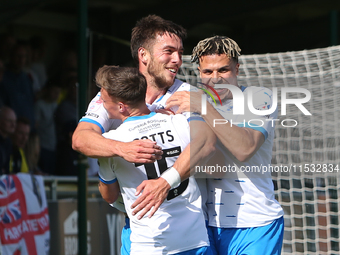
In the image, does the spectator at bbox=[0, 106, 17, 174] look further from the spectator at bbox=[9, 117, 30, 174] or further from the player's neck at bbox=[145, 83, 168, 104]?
the player's neck at bbox=[145, 83, 168, 104]

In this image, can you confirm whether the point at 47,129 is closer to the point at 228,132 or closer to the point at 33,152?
the point at 33,152

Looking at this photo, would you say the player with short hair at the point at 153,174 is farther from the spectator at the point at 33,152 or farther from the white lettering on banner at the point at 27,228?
the spectator at the point at 33,152

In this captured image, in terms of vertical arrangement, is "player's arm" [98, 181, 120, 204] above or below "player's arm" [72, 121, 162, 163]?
below

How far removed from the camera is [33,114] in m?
4.75

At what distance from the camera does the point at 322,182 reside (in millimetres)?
4902

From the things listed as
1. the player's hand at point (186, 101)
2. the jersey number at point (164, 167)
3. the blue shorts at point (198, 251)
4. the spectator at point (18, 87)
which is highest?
the spectator at point (18, 87)

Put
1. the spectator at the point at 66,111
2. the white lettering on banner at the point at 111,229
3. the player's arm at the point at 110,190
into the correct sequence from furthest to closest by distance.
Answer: the spectator at the point at 66,111, the white lettering on banner at the point at 111,229, the player's arm at the point at 110,190

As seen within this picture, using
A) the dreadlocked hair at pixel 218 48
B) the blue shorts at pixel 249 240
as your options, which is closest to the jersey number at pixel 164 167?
the blue shorts at pixel 249 240

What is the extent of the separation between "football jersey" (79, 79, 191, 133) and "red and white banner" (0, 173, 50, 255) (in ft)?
5.96

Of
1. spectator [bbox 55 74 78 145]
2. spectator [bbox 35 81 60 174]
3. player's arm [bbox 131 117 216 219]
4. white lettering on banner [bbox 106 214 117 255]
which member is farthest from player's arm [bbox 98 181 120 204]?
spectator [bbox 55 74 78 145]

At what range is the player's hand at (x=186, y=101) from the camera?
7.34ft

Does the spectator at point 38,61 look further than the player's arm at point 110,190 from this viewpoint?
Yes

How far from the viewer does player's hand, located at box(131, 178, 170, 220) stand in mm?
1996

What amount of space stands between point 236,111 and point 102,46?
419 cm
